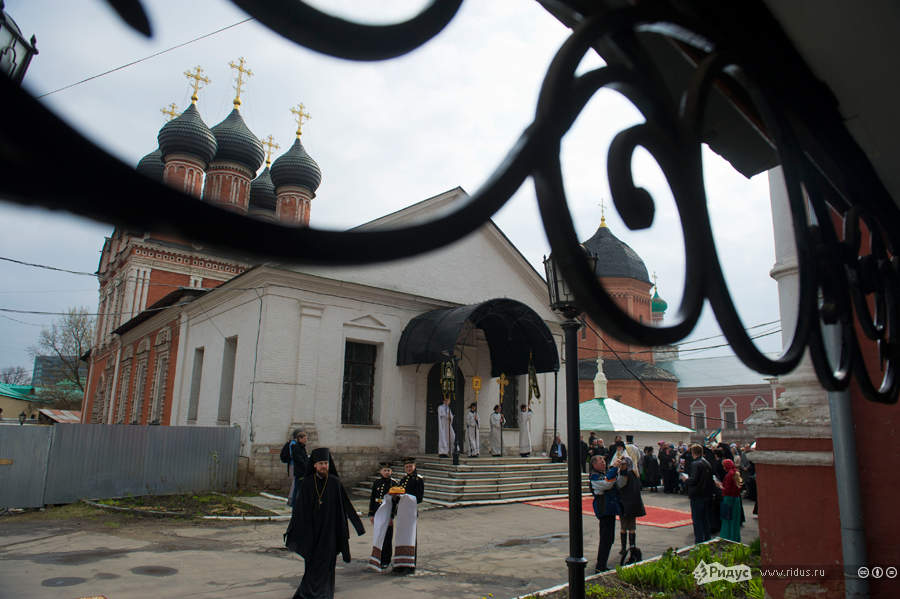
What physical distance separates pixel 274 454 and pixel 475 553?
730cm

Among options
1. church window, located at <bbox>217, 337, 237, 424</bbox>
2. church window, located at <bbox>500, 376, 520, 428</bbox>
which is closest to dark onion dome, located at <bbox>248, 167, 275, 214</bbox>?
church window, located at <bbox>217, 337, 237, 424</bbox>

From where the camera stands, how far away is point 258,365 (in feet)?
49.3

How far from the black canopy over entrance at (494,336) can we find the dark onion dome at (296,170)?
490 inches

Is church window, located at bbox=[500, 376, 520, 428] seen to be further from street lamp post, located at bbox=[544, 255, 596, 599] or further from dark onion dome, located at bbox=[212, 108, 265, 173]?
dark onion dome, located at bbox=[212, 108, 265, 173]

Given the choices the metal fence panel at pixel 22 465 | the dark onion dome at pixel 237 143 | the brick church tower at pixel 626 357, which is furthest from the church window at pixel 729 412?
the metal fence panel at pixel 22 465

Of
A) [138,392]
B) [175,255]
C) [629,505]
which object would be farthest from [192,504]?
[175,255]

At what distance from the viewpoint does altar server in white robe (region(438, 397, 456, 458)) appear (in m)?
16.3

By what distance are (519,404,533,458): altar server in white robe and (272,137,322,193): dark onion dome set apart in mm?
14850

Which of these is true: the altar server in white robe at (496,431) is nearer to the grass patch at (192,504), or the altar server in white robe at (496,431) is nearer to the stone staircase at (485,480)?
the stone staircase at (485,480)

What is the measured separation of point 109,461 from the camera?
1358 cm

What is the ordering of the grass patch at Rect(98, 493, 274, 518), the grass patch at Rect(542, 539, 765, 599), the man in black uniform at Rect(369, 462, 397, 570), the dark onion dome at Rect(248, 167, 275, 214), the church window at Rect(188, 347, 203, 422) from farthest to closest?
the dark onion dome at Rect(248, 167, 275, 214) → the church window at Rect(188, 347, 203, 422) → the grass patch at Rect(98, 493, 274, 518) → the man in black uniform at Rect(369, 462, 397, 570) → the grass patch at Rect(542, 539, 765, 599)

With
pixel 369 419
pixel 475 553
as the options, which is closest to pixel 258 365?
pixel 369 419

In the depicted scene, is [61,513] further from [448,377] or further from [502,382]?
[502,382]

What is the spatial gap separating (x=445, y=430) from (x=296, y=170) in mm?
15270
